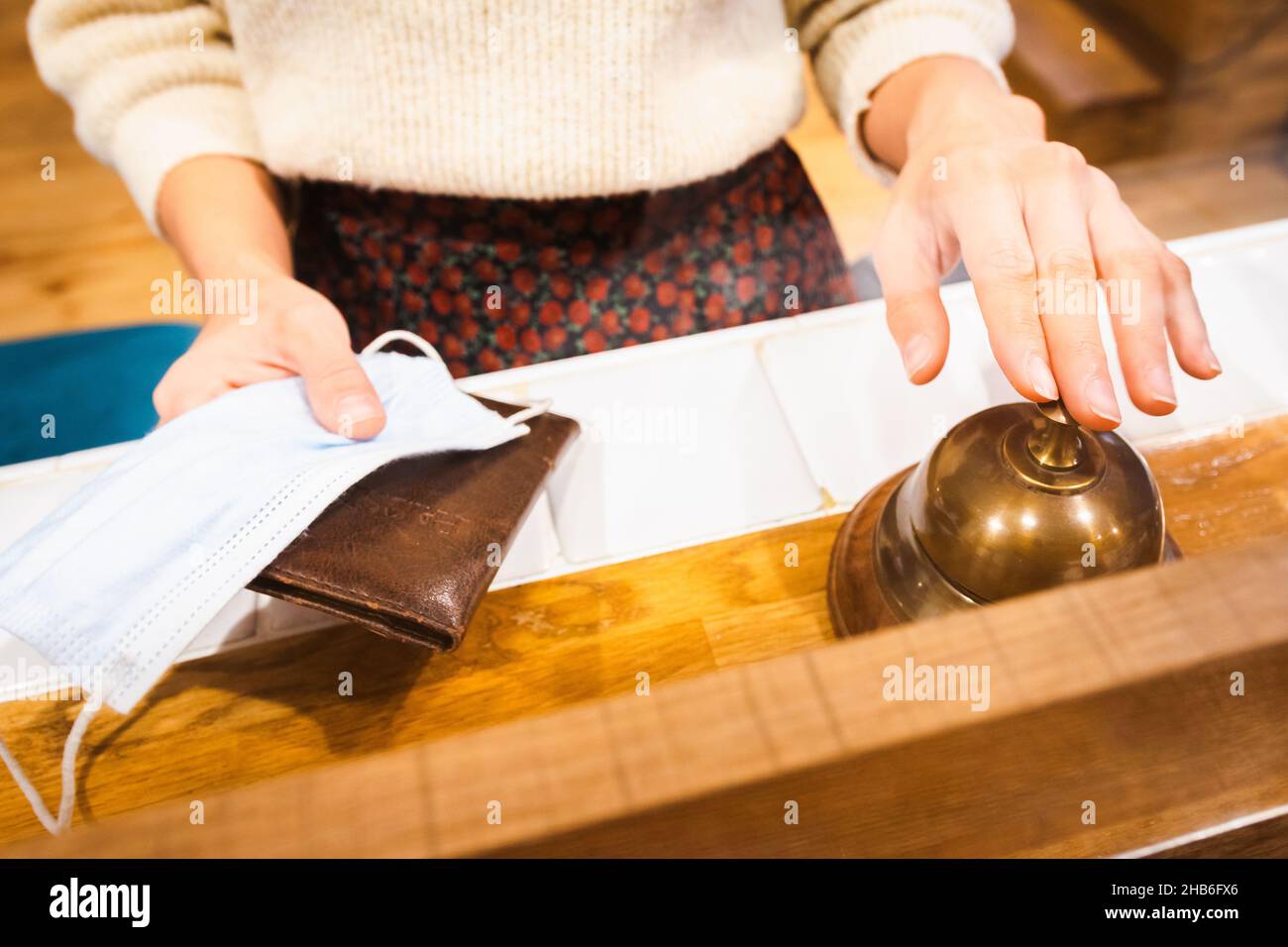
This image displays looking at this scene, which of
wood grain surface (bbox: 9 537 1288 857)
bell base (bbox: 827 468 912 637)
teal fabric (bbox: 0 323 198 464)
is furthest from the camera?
teal fabric (bbox: 0 323 198 464)

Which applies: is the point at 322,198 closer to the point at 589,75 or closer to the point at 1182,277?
the point at 589,75

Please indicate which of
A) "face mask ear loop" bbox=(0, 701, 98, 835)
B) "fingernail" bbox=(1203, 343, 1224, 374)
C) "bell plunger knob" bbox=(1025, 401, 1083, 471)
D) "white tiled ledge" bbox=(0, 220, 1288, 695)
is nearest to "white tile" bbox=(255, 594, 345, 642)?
"white tiled ledge" bbox=(0, 220, 1288, 695)

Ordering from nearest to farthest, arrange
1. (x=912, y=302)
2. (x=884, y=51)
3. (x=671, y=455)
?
(x=912, y=302)
(x=671, y=455)
(x=884, y=51)

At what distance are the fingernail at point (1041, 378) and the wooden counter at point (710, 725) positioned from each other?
13 centimetres

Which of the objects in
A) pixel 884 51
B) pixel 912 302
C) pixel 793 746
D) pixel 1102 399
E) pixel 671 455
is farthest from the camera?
pixel 884 51

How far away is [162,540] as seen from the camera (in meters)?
0.54

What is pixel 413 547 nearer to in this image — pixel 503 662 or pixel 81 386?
pixel 503 662

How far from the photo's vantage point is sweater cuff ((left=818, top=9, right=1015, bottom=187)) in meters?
0.82

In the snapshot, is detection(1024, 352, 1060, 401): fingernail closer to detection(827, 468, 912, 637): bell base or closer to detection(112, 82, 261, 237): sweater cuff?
detection(827, 468, 912, 637): bell base

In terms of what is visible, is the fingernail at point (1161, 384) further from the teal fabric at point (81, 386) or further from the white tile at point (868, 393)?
the teal fabric at point (81, 386)

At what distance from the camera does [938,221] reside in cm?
65

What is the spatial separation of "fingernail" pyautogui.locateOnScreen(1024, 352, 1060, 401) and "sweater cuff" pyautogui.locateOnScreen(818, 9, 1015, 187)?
40 centimetres

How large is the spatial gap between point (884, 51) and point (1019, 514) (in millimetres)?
556

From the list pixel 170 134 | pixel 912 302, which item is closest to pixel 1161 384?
pixel 912 302
